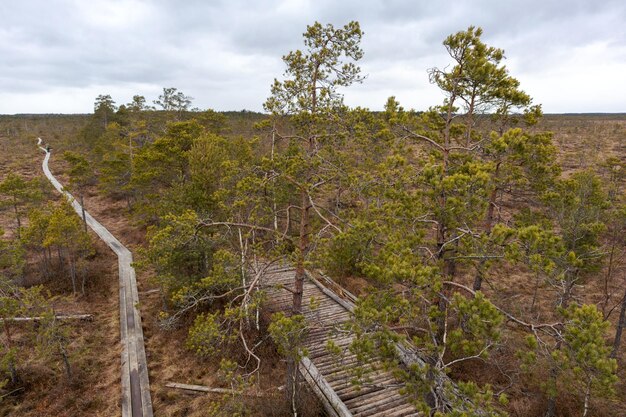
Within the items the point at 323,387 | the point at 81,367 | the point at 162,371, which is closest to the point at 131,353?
the point at 81,367

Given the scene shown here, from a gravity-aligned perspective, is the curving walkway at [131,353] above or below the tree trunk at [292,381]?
below

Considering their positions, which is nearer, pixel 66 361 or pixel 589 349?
pixel 589 349

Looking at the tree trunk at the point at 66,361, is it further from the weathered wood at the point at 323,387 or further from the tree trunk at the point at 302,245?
the tree trunk at the point at 302,245

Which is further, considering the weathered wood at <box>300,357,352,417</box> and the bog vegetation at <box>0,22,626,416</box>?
the weathered wood at <box>300,357,352,417</box>

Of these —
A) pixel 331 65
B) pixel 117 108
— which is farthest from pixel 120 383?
pixel 117 108

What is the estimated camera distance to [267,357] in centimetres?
1362

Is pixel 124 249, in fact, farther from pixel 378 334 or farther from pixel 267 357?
pixel 378 334

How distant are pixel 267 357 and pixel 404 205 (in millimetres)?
9634

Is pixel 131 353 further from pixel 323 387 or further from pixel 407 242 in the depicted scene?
pixel 407 242

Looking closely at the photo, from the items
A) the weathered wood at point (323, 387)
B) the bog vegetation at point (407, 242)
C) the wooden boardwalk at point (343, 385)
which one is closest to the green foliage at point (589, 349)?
the bog vegetation at point (407, 242)

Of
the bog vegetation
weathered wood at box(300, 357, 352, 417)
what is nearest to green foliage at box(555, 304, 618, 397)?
the bog vegetation

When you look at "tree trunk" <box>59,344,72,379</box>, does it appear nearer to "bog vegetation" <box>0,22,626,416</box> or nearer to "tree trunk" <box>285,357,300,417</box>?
"bog vegetation" <box>0,22,626,416</box>

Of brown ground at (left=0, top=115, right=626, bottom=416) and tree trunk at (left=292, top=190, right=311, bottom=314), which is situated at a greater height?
tree trunk at (left=292, top=190, right=311, bottom=314)

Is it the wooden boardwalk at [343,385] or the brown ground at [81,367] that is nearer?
the wooden boardwalk at [343,385]
